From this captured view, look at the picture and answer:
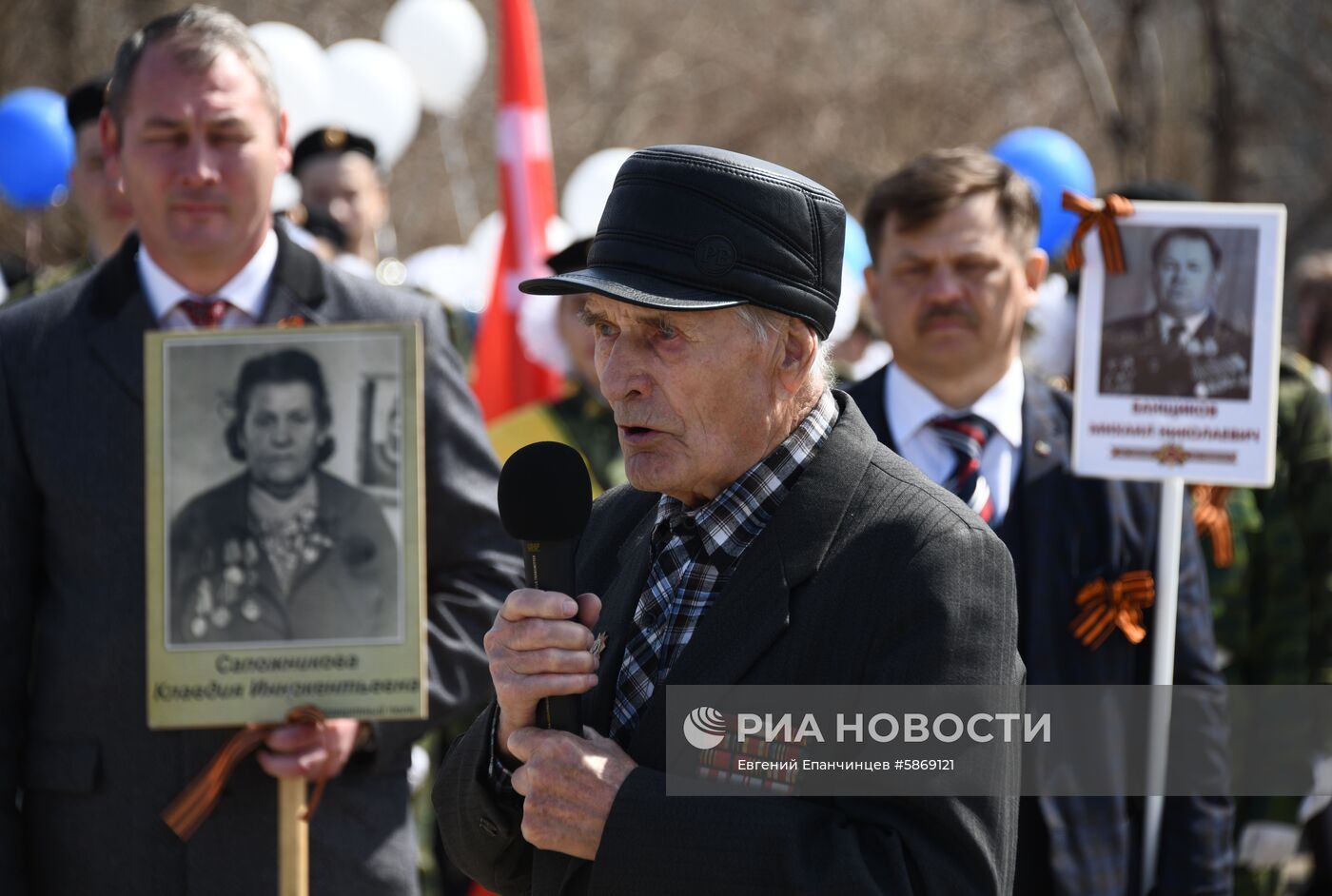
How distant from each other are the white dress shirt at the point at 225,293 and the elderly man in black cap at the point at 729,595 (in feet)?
4.43

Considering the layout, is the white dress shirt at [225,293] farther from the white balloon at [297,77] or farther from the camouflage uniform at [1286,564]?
the white balloon at [297,77]

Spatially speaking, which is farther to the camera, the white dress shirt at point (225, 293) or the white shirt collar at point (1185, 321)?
the white shirt collar at point (1185, 321)

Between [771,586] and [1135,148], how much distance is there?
30.4ft

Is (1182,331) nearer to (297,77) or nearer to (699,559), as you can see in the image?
(699,559)

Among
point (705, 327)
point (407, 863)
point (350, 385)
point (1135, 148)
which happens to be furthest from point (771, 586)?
point (1135, 148)

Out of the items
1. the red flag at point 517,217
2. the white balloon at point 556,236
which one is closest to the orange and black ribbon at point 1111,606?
the red flag at point 517,217

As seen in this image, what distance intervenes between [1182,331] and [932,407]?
68cm

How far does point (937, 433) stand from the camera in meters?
3.69

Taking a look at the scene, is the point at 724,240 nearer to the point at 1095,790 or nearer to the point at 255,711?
the point at 255,711

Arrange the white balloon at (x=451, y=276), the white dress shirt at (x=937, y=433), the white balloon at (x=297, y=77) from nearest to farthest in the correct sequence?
the white dress shirt at (x=937, y=433) → the white balloon at (x=297, y=77) → the white balloon at (x=451, y=276)

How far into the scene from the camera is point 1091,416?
374 cm

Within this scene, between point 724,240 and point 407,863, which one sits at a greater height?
point 724,240

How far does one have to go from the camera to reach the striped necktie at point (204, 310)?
3373 millimetres

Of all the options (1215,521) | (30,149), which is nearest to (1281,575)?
(1215,521)
